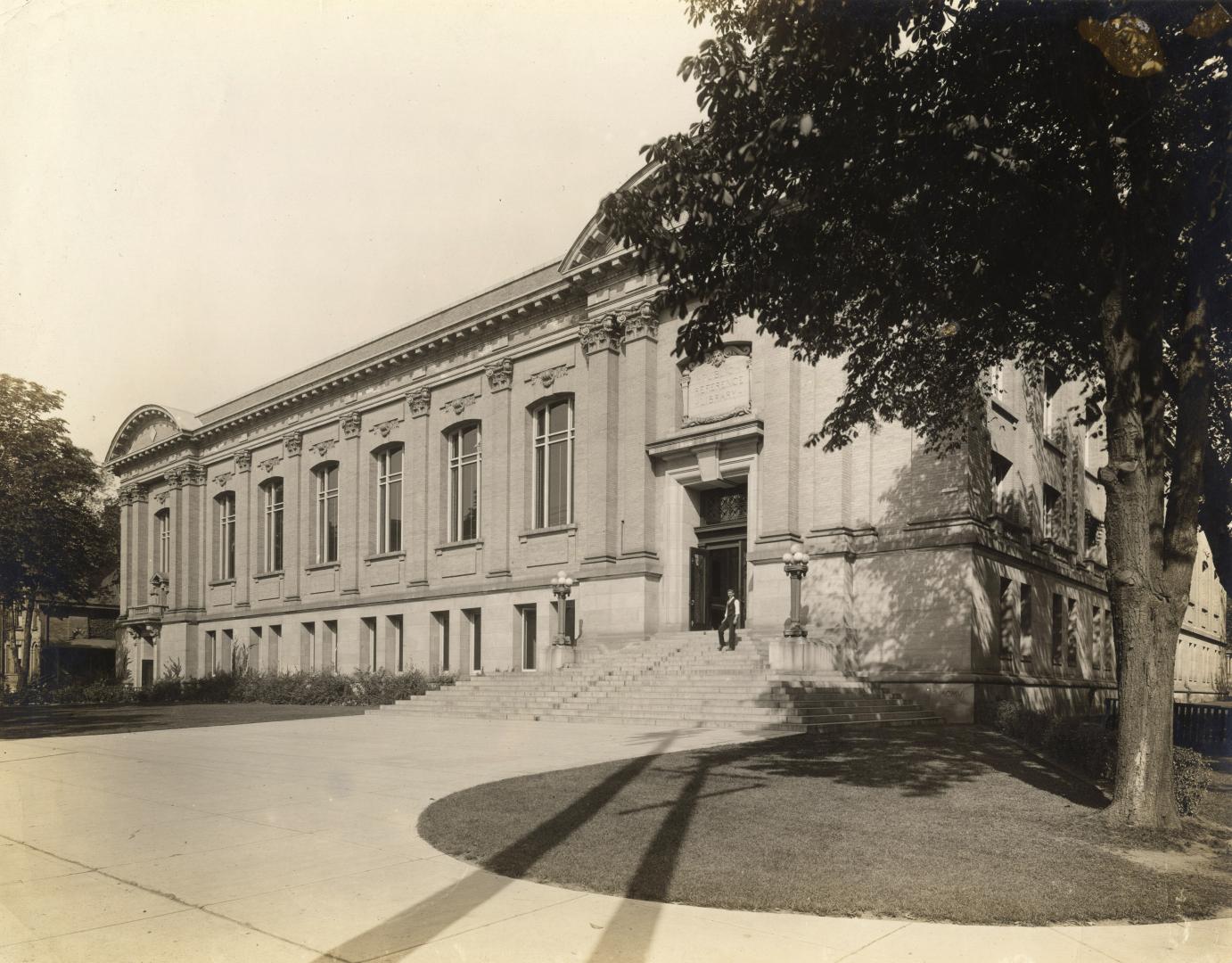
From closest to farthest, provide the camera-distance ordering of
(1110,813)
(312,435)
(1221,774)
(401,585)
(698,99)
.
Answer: (1110,813) < (698,99) < (1221,774) < (401,585) < (312,435)

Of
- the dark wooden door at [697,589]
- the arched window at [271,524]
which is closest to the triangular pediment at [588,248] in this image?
the dark wooden door at [697,589]

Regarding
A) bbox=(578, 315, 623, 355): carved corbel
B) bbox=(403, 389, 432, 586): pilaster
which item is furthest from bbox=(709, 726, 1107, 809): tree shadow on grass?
bbox=(403, 389, 432, 586): pilaster

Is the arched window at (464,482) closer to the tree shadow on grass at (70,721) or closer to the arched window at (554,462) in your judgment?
the arched window at (554,462)

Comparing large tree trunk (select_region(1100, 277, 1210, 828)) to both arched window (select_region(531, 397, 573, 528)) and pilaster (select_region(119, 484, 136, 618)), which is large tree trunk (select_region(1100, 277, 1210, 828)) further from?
pilaster (select_region(119, 484, 136, 618))

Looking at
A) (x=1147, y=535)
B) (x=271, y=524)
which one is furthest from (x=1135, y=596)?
(x=271, y=524)

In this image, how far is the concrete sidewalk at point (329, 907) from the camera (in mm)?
5465

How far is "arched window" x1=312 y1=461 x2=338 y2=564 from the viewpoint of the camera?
4525 centimetres

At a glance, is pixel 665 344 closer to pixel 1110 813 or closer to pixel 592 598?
pixel 592 598

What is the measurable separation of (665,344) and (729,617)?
10080mm

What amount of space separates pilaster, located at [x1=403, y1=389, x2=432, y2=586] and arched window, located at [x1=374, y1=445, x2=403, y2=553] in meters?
1.41

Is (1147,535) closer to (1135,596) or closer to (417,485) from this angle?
(1135,596)

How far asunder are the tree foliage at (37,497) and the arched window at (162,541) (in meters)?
10.4

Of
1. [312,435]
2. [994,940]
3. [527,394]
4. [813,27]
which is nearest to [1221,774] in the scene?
[994,940]

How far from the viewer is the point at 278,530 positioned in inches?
1937
